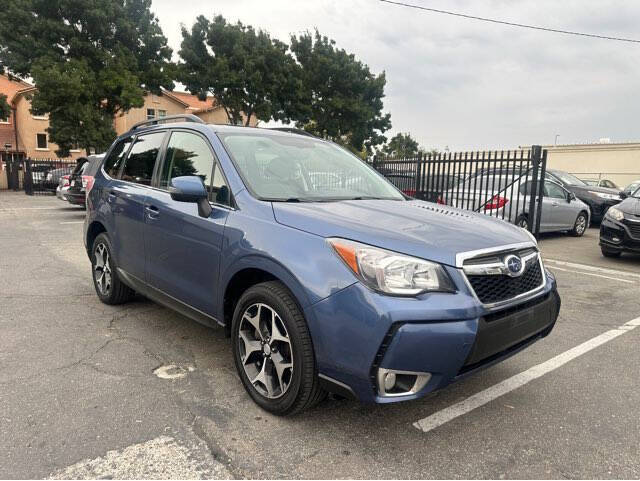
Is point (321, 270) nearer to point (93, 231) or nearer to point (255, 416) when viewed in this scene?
point (255, 416)

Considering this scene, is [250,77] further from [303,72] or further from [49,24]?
[49,24]

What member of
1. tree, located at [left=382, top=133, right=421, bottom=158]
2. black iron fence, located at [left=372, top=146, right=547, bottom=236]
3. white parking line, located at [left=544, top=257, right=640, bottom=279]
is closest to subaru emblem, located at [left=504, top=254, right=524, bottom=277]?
white parking line, located at [left=544, top=257, right=640, bottom=279]

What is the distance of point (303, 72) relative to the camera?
31.2 m

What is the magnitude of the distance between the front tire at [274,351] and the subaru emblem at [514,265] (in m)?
1.12

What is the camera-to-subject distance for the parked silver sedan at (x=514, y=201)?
9.76m

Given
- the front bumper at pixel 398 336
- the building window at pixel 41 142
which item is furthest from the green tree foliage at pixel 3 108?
the front bumper at pixel 398 336

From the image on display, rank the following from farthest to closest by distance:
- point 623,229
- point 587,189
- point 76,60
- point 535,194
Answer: point 76,60, point 587,189, point 535,194, point 623,229

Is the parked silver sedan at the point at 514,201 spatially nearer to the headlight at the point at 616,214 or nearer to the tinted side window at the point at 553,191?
the tinted side window at the point at 553,191

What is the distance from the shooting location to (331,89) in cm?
3294

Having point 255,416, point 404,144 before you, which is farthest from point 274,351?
point 404,144

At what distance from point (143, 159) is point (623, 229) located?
288 inches

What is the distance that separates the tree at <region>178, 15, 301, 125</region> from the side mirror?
2606 centimetres

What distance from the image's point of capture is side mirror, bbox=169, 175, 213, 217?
9.75 feet

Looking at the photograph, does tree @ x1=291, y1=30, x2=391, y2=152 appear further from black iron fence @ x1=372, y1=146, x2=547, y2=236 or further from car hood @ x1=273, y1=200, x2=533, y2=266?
car hood @ x1=273, y1=200, x2=533, y2=266
